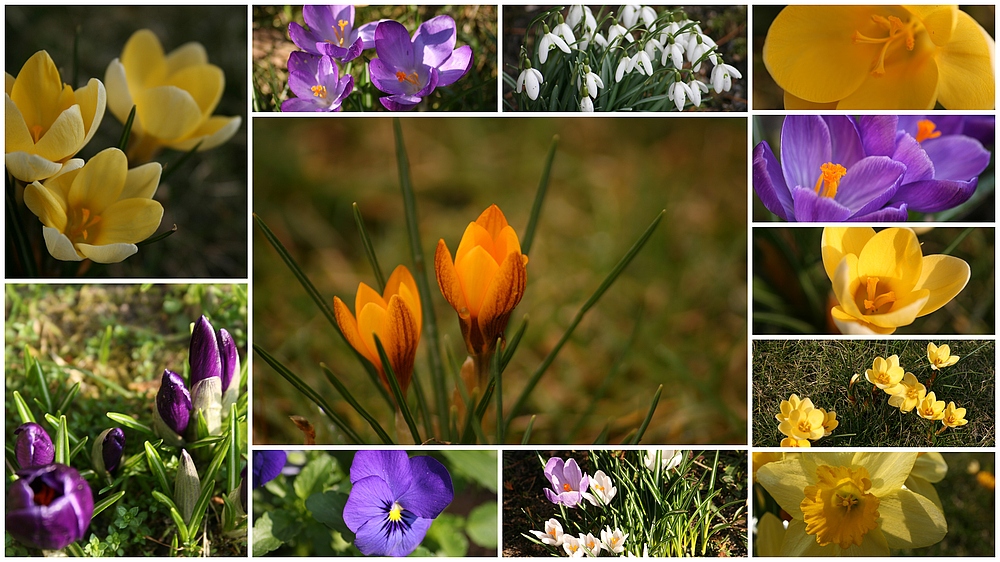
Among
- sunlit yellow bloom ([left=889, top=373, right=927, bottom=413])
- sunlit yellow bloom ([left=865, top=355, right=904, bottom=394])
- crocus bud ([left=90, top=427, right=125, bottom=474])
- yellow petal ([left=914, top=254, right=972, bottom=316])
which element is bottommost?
crocus bud ([left=90, top=427, right=125, bottom=474])

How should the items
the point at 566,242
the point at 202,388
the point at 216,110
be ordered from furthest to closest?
the point at 566,242
the point at 216,110
the point at 202,388

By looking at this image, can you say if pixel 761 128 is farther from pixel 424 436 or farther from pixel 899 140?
pixel 424 436

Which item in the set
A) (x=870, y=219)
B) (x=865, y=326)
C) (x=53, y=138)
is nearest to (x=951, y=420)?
(x=865, y=326)

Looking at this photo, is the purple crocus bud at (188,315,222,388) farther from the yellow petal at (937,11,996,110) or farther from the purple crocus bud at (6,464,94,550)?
the yellow petal at (937,11,996,110)

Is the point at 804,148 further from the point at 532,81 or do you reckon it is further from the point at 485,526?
the point at 485,526

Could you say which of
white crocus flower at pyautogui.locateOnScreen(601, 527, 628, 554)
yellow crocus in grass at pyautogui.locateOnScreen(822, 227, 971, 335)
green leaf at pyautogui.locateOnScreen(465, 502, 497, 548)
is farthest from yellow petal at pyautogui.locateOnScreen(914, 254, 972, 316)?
green leaf at pyautogui.locateOnScreen(465, 502, 497, 548)

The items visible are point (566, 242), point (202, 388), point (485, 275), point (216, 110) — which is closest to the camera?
point (485, 275)

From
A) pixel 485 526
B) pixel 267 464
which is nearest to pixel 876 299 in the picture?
pixel 485 526
